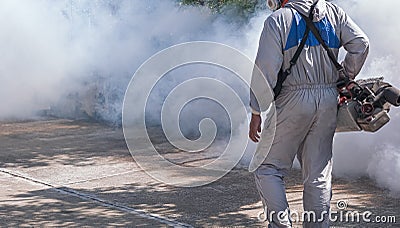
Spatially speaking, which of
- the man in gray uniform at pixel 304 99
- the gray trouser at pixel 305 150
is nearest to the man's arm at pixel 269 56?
the man in gray uniform at pixel 304 99

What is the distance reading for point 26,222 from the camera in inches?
231

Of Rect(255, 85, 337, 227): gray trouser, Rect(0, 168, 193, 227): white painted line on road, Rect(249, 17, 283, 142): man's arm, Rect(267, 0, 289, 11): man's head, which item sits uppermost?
Rect(267, 0, 289, 11): man's head

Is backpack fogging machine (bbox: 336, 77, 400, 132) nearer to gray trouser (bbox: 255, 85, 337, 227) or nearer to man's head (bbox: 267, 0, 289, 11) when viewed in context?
gray trouser (bbox: 255, 85, 337, 227)

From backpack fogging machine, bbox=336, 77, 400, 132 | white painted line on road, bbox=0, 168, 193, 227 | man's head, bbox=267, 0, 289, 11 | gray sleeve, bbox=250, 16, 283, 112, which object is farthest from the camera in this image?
white painted line on road, bbox=0, 168, 193, 227

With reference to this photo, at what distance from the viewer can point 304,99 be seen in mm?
4551

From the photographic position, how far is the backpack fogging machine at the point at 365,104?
15.1 ft

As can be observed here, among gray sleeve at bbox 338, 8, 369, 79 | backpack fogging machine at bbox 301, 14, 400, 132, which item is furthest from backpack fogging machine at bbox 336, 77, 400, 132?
gray sleeve at bbox 338, 8, 369, 79

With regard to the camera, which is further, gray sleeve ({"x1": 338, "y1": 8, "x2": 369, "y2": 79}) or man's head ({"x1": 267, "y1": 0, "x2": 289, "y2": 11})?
man's head ({"x1": 267, "y1": 0, "x2": 289, "y2": 11})

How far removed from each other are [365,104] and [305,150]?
48 cm

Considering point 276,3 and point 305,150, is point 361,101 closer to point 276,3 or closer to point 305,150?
point 305,150

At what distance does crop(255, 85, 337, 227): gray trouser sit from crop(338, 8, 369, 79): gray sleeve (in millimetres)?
217

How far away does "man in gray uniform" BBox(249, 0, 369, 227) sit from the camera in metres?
4.54

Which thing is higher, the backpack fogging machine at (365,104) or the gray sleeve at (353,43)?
the gray sleeve at (353,43)

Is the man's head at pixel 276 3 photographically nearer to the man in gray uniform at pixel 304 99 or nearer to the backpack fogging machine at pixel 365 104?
the man in gray uniform at pixel 304 99
